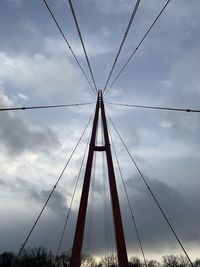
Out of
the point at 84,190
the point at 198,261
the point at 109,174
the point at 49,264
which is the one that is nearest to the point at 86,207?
the point at 84,190

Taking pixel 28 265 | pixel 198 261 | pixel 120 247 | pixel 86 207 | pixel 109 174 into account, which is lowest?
pixel 120 247

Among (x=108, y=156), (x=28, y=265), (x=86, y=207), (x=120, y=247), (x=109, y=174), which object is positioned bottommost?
(x=120, y=247)

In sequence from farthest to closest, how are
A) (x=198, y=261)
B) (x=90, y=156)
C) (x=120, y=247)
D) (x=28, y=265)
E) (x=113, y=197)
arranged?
(x=198, y=261) < (x=28, y=265) < (x=90, y=156) < (x=113, y=197) < (x=120, y=247)

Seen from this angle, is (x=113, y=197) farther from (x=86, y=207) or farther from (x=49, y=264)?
(x=49, y=264)

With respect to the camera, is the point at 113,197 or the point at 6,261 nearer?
the point at 113,197

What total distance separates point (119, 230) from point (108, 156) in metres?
5.09

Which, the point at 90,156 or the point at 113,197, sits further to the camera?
the point at 90,156

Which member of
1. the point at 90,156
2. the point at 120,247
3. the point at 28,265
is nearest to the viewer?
the point at 120,247

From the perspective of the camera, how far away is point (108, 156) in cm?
2359

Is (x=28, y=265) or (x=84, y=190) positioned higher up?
(x=28, y=265)

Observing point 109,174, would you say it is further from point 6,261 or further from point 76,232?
point 6,261

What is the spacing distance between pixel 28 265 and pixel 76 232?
2354 inches

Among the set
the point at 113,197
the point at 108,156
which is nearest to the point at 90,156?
the point at 108,156

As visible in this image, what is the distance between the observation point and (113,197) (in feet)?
70.8
